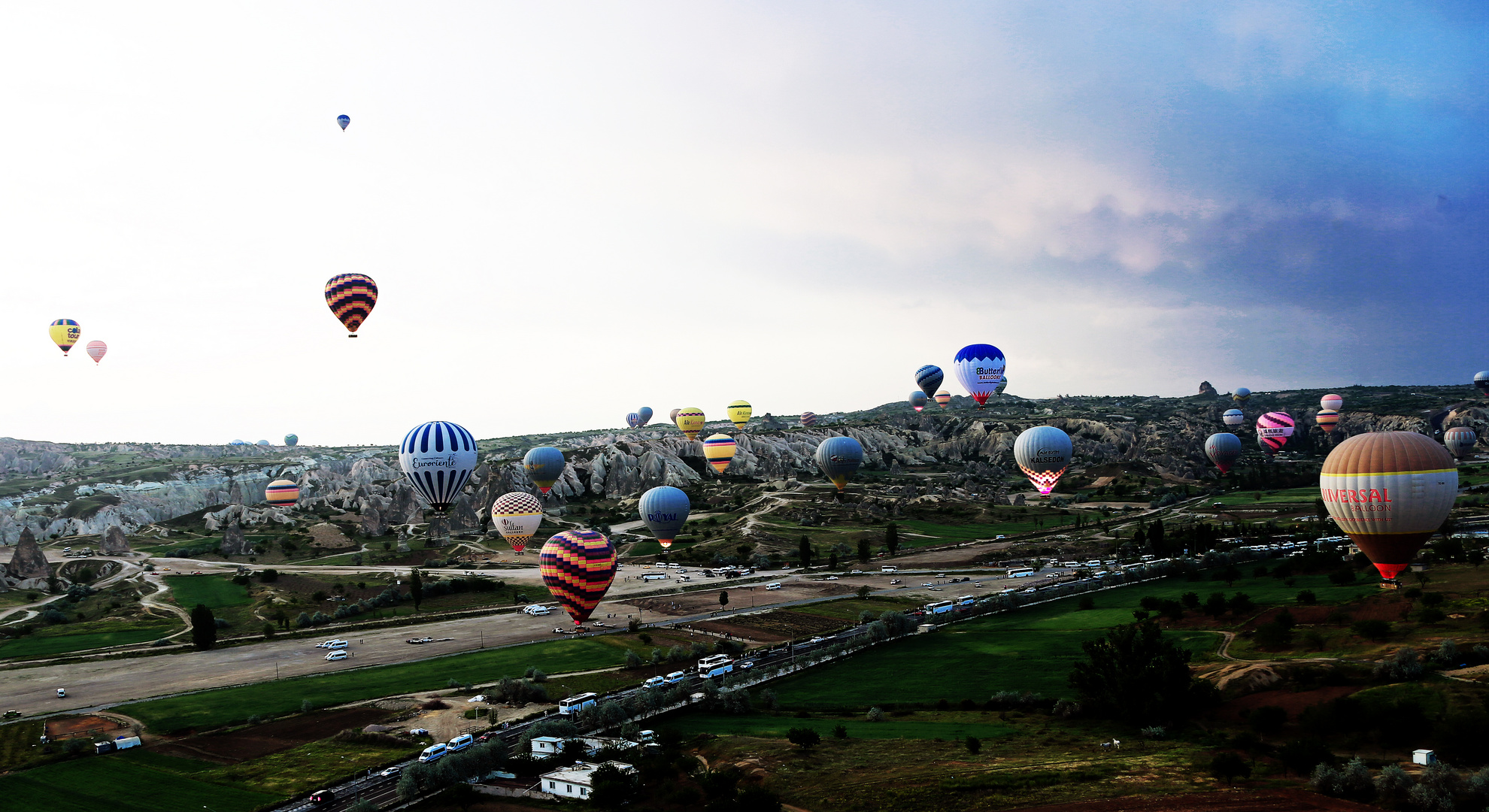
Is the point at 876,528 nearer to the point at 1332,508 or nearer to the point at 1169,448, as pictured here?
the point at 1332,508

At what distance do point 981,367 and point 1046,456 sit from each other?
66.5 ft

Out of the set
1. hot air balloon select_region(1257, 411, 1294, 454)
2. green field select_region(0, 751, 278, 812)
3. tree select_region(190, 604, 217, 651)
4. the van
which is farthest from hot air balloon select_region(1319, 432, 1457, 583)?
hot air balloon select_region(1257, 411, 1294, 454)

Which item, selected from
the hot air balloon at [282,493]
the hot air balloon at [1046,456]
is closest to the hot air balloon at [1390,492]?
the hot air balloon at [1046,456]

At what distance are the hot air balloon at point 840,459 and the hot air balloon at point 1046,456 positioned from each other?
3199cm

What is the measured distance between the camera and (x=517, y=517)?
10588 cm

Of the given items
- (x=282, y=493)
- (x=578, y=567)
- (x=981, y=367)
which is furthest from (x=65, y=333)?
(x=981, y=367)

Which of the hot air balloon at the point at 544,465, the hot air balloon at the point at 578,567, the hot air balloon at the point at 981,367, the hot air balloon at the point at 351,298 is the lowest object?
the hot air balloon at the point at 578,567

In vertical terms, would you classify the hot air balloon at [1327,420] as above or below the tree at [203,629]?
above

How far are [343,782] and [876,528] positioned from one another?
297 ft

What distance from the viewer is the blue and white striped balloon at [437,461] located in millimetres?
75438

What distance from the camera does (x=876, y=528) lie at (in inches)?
4833

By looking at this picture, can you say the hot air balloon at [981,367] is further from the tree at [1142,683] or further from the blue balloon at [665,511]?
the tree at [1142,683]

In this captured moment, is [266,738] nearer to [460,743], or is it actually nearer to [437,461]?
[460,743]

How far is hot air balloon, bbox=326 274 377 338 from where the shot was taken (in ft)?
258
